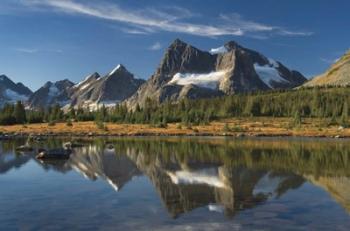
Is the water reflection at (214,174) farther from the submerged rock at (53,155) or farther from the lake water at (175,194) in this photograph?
the submerged rock at (53,155)

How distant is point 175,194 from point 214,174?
42.5 feet

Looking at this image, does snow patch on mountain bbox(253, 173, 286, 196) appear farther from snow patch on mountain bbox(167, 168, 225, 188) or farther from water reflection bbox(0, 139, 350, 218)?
snow patch on mountain bbox(167, 168, 225, 188)

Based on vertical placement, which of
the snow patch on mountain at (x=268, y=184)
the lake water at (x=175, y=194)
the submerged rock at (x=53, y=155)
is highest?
the submerged rock at (x=53, y=155)

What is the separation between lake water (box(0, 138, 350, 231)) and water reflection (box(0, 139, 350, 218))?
3.1 inches

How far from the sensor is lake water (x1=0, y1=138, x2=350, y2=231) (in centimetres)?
2803

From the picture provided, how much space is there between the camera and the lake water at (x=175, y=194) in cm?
2803

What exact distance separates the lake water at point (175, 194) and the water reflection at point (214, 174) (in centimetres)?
8

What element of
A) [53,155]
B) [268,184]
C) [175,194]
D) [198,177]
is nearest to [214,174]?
[198,177]

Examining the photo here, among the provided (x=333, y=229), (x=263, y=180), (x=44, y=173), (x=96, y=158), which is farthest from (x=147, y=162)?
(x=333, y=229)

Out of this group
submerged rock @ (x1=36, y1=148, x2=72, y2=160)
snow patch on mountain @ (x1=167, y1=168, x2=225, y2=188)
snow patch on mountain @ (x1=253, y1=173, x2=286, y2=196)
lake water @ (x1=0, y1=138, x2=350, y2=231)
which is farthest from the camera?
submerged rock @ (x1=36, y1=148, x2=72, y2=160)

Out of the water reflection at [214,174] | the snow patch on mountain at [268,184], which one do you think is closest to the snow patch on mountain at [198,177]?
the water reflection at [214,174]

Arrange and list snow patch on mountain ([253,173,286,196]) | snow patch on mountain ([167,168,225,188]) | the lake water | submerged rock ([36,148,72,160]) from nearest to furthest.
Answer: the lake water → snow patch on mountain ([253,173,286,196]) → snow patch on mountain ([167,168,225,188]) → submerged rock ([36,148,72,160])

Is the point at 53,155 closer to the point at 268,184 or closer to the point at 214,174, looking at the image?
the point at 214,174

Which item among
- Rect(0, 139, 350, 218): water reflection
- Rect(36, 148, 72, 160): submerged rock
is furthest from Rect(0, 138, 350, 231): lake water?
Rect(36, 148, 72, 160): submerged rock
